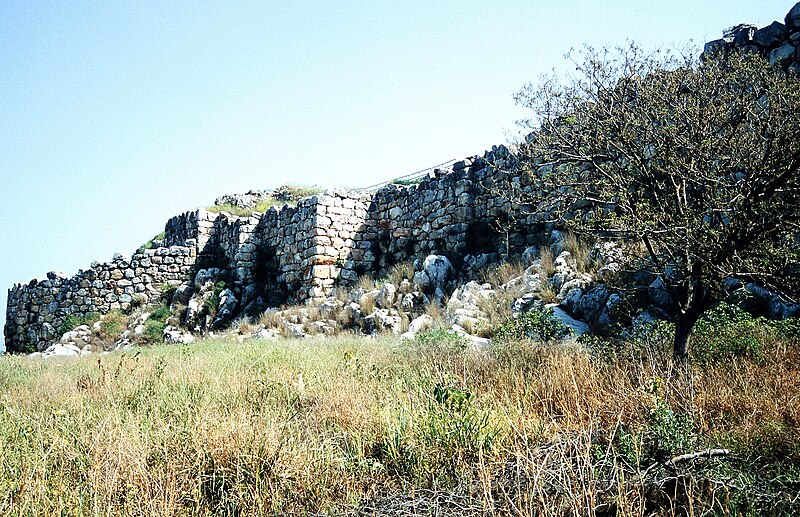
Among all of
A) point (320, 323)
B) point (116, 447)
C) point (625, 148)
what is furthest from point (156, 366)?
point (625, 148)

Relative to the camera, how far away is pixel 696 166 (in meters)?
5.69

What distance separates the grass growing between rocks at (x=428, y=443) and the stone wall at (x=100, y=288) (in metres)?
12.5

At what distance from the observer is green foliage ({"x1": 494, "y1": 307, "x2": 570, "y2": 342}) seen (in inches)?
309

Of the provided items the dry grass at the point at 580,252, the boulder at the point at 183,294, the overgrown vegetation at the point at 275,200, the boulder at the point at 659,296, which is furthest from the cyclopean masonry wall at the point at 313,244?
the boulder at the point at 659,296

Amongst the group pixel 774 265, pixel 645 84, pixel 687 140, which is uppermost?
pixel 645 84

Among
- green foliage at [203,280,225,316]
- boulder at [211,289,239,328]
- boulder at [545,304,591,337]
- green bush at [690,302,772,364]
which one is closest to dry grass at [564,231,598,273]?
boulder at [545,304,591,337]

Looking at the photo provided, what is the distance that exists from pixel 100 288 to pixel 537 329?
15.7 m

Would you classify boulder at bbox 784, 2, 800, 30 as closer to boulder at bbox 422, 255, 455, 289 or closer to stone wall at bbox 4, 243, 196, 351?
boulder at bbox 422, 255, 455, 289

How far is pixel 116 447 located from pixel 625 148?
5794mm

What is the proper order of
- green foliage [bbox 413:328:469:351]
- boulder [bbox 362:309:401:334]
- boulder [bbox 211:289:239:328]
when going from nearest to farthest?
green foliage [bbox 413:328:469:351] → boulder [bbox 362:309:401:334] → boulder [bbox 211:289:239:328]

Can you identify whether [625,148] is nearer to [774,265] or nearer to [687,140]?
[687,140]

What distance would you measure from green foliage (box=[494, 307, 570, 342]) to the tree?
75.1 inches

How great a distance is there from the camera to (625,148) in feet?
20.5

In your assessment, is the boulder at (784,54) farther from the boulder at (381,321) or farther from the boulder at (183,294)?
the boulder at (183,294)
